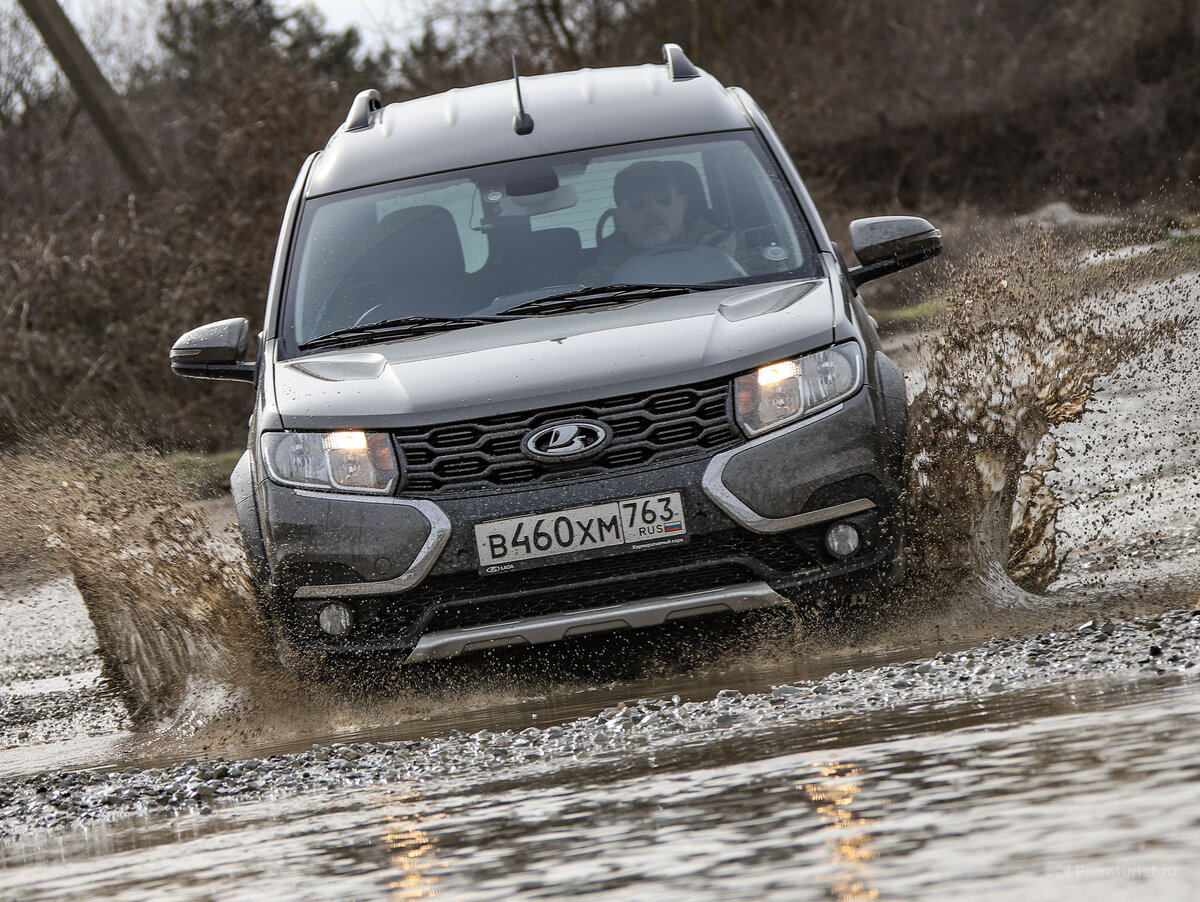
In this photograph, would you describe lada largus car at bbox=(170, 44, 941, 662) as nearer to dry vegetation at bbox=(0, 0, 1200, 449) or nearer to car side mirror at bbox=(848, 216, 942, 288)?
car side mirror at bbox=(848, 216, 942, 288)

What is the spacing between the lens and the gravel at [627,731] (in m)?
4.43

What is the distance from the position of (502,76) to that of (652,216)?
20.0 m

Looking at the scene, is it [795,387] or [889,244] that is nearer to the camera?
[795,387]

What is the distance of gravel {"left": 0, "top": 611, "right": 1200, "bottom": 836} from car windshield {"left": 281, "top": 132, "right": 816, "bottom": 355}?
1.61 meters

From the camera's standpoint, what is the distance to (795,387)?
5277 mm

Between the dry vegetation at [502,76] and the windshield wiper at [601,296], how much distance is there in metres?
9.84

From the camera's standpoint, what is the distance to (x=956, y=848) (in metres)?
2.94

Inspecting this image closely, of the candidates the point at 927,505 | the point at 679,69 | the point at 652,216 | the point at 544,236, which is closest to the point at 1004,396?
the point at 927,505

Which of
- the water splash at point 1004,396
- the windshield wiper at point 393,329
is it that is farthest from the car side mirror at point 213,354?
the water splash at point 1004,396

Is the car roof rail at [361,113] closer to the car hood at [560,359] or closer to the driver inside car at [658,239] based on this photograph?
the driver inside car at [658,239]

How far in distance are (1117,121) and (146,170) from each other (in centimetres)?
1380

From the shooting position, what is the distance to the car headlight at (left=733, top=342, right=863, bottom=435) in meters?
5.23

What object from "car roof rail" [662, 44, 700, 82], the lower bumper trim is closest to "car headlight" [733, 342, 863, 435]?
the lower bumper trim

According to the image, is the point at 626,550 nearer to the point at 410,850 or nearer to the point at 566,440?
the point at 566,440
